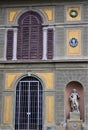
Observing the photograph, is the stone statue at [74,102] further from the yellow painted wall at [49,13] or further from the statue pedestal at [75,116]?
the yellow painted wall at [49,13]

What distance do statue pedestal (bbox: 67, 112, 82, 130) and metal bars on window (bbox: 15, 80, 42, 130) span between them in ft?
5.46

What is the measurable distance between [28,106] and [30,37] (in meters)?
3.96

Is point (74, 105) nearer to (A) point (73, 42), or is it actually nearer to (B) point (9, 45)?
(A) point (73, 42)

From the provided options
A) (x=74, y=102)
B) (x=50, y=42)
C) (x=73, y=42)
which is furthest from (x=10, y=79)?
(x=73, y=42)

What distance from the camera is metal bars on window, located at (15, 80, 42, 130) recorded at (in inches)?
781

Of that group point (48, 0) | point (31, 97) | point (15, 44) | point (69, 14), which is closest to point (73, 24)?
point (69, 14)

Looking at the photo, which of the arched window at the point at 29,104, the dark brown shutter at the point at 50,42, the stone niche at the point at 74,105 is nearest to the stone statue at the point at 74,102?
the stone niche at the point at 74,105

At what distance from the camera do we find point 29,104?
20016mm

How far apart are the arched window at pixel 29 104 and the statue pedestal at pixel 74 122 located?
167cm

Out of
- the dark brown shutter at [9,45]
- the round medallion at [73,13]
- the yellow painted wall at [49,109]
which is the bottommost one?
the yellow painted wall at [49,109]

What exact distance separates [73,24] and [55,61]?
2.42 m

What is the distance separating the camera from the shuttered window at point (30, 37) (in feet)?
67.7

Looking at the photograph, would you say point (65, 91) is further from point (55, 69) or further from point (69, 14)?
point (69, 14)

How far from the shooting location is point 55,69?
2020 centimetres
